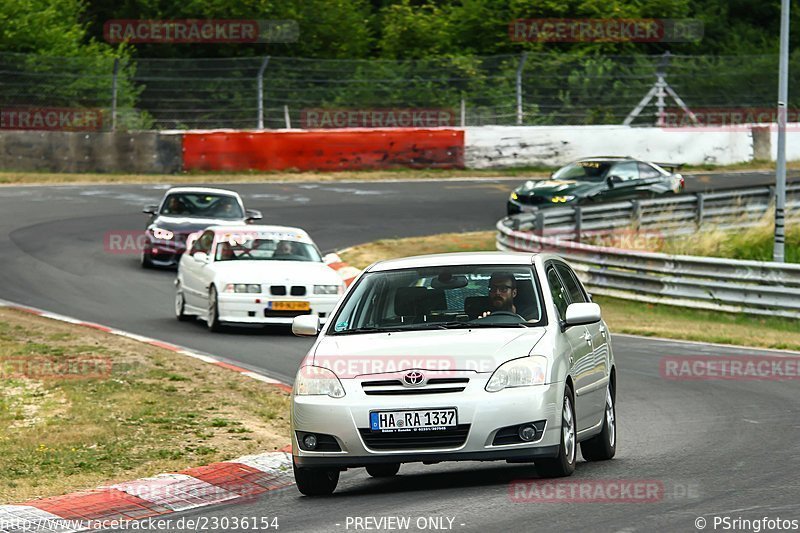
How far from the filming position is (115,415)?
39.7 ft

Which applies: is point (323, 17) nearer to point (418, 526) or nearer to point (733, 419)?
point (733, 419)

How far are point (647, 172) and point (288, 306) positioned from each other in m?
15.4

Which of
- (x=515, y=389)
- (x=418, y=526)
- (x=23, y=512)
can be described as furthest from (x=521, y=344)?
(x=23, y=512)

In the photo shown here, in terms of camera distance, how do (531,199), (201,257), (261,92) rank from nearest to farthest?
(201,257)
(531,199)
(261,92)

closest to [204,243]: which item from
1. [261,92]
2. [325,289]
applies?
[325,289]

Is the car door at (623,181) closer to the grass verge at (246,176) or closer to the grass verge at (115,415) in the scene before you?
the grass verge at (246,176)

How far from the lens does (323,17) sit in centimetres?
5106

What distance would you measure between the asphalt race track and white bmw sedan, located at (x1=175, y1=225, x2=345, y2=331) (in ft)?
1.09

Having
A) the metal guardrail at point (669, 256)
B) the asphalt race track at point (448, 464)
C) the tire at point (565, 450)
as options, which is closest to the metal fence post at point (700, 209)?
the metal guardrail at point (669, 256)

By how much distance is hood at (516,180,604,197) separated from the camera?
101ft

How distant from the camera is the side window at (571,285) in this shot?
1063 centimetres

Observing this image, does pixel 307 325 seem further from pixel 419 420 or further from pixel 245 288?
pixel 245 288

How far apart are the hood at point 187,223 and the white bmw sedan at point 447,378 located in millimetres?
15613

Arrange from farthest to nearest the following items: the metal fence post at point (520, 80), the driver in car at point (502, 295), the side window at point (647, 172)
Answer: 1. the metal fence post at point (520, 80)
2. the side window at point (647, 172)
3. the driver in car at point (502, 295)
